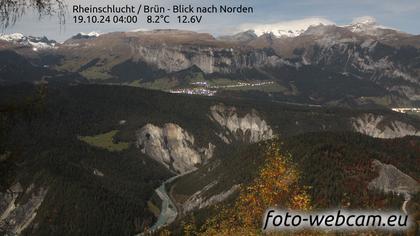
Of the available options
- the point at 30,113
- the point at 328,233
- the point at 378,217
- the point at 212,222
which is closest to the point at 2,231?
the point at 30,113

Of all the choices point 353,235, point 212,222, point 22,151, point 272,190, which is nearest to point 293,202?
point 272,190

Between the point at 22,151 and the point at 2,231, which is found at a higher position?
the point at 22,151

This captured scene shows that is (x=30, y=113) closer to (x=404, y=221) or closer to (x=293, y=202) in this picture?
(x=293, y=202)

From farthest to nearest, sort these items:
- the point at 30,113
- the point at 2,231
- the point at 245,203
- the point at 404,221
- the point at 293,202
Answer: the point at 404,221 < the point at 245,203 < the point at 293,202 < the point at 2,231 < the point at 30,113

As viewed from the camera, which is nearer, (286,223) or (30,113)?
(30,113)

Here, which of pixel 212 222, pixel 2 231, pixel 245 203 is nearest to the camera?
pixel 2 231

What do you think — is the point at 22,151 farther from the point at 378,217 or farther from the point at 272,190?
the point at 378,217

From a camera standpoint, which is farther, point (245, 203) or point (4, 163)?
point (245, 203)

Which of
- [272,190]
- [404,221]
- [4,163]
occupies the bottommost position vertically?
[404,221]

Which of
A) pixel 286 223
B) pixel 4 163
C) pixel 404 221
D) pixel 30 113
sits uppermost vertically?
pixel 30 113
